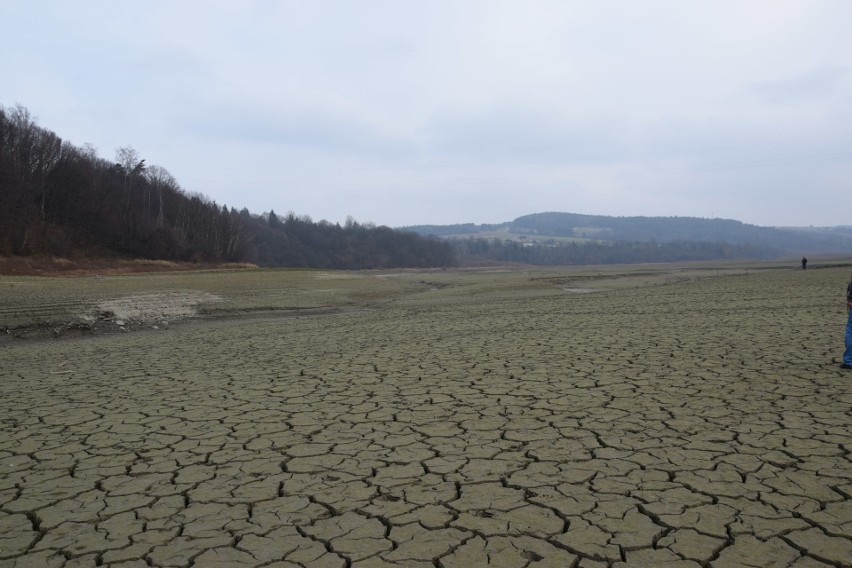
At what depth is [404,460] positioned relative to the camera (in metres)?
4.50

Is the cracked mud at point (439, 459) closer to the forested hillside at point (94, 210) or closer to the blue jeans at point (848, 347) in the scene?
the blue jeans at point (848, 347)

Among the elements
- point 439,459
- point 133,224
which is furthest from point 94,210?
point 439,459

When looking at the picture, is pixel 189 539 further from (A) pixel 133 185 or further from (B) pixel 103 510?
(A) pixel 133 185

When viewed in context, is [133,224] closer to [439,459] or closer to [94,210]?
[94,210]

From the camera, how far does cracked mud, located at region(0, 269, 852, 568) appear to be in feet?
10.3

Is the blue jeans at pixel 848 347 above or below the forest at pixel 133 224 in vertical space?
below

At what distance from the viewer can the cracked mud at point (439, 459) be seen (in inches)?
124

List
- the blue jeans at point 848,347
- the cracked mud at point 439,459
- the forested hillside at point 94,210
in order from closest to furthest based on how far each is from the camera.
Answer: the cracked mud at point 439,459, the blue jeans at point 848,347, the forested hillside at point 94,210

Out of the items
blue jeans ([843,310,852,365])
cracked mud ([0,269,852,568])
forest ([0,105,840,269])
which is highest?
forest ([0,105,840,269])

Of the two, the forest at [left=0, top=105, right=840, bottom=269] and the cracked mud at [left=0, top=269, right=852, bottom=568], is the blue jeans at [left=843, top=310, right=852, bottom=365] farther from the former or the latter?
the forest at [left=0, top=105, right=840, bottom=269]

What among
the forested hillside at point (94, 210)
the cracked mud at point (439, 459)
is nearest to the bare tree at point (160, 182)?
the forested hillside at point (94, 210)

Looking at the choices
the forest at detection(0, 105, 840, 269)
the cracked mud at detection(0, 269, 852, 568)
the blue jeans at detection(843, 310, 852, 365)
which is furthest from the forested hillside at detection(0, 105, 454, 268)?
the blue jeans at detection(843, 310, 852, 365)

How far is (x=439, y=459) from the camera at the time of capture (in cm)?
449

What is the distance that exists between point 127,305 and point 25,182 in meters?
40.4
